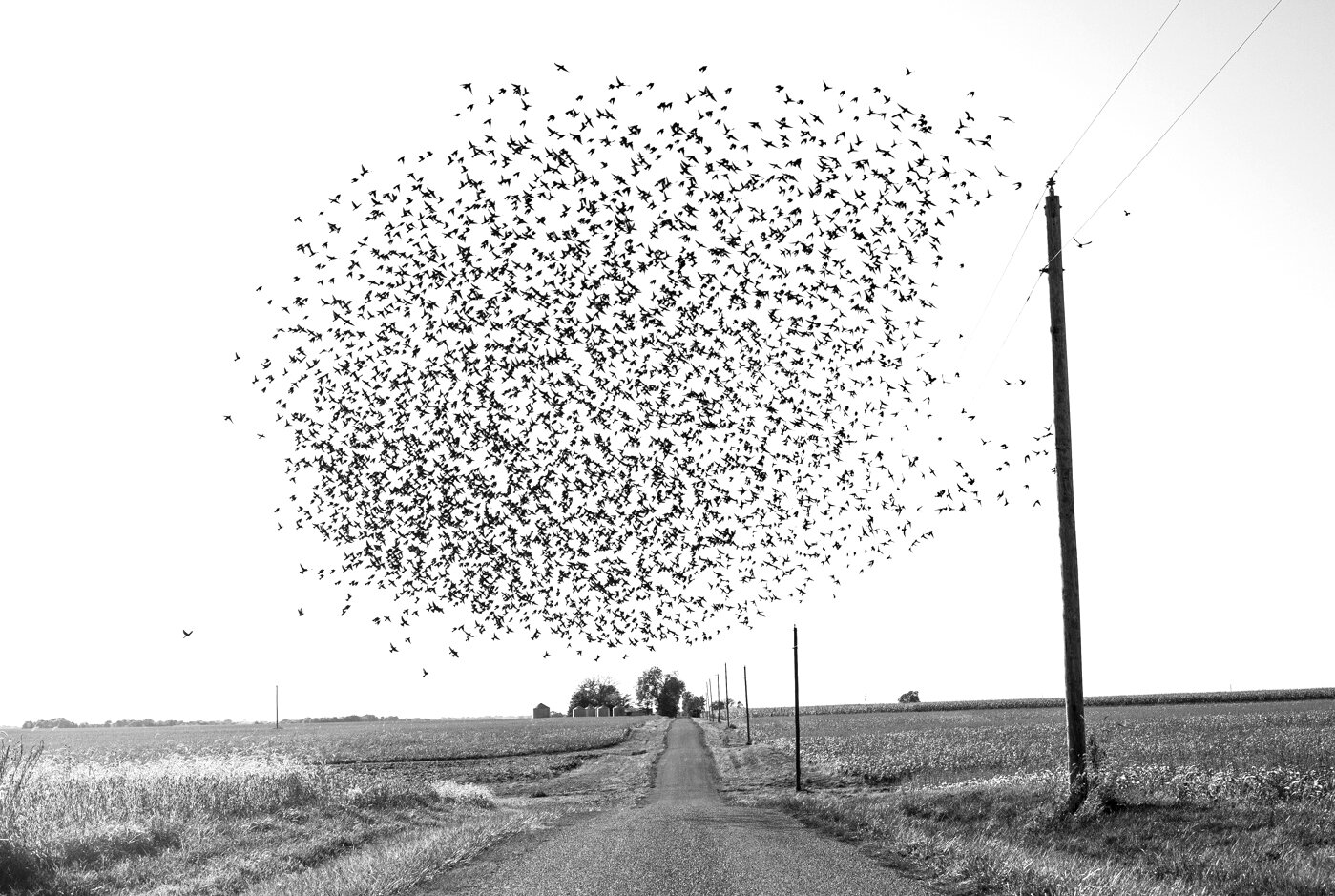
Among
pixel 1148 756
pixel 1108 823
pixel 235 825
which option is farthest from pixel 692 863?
pixel 1148 756

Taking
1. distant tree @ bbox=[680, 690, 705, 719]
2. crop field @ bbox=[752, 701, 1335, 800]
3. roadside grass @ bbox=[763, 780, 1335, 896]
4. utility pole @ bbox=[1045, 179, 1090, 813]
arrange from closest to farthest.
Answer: roadside grass @ bbox=[763, 780, 1335, 896] < utility pole @ bbox=[1045, 179, 1090, 813] < crop field @ bbox=[752, 701, 1335, 800] < distant tree @ bbox=[680, 690, 705, 719]

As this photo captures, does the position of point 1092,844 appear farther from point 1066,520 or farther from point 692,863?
point 692,863

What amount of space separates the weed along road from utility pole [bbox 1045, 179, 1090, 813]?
4562 mm

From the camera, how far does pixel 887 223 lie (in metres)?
11.0

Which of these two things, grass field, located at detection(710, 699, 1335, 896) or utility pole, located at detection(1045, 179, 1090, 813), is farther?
utility pole, located at detection(1045, 179, 1090, 813)

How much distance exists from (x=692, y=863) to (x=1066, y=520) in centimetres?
867

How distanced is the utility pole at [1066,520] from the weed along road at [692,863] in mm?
4562

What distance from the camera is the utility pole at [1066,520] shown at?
17.2m

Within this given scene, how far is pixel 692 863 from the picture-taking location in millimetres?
14227

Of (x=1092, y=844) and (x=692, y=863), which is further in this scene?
(x=1092, y=844)

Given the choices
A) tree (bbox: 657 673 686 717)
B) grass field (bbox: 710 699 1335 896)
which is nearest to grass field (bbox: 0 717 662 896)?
grass field (bbox: 710 699 1335 896)

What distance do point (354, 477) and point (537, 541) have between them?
2318mm

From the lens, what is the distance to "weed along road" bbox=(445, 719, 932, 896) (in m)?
12.1

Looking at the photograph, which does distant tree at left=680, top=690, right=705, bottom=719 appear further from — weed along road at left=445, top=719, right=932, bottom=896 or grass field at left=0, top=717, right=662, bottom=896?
weed along road at left=445, top=719, right=932, bottom=896
